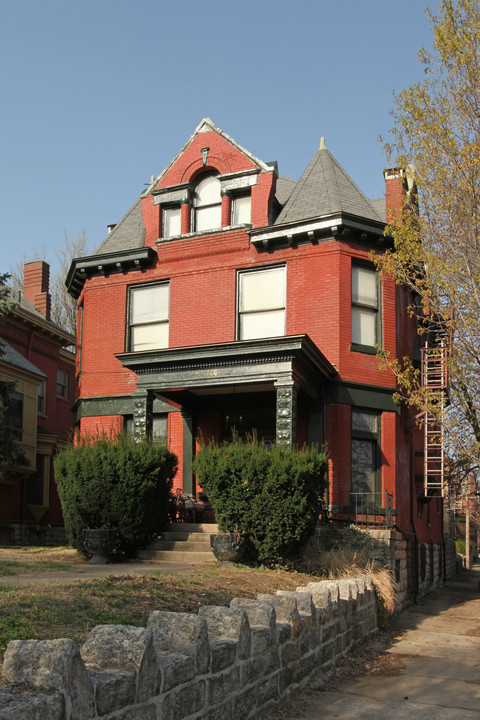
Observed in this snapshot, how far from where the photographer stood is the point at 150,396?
14211mm

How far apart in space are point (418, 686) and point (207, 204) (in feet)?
42.8

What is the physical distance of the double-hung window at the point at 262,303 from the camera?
16328 millimetres

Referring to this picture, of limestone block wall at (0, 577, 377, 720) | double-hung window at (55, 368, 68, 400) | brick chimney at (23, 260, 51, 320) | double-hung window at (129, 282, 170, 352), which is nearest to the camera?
limestone block wall at (0, 577, 377, 720)

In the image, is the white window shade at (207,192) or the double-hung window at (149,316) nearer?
the double-hung window at (149,316)

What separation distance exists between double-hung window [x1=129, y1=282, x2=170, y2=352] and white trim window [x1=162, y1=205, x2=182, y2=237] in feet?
4.60

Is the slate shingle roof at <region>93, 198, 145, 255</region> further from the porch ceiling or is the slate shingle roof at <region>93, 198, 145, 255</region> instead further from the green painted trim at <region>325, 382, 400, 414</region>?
the green painted trim at <region>325, 382, 400, 414</region>

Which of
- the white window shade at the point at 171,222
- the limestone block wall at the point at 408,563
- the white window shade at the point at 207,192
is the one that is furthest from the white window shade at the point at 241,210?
the limestone block wall at the point at 408,563

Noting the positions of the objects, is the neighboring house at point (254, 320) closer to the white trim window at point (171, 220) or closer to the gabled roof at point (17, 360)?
the white trim window at point (171, 220)

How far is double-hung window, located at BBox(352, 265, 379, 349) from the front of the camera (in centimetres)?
1596

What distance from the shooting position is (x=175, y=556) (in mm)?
11555

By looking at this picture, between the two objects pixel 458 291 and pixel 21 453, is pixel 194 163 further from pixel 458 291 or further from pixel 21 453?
pixel 21 453

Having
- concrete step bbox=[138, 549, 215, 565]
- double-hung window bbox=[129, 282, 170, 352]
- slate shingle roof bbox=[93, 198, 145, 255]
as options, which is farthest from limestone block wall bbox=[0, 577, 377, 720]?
slate shingle roof bbox=[93, 198, 145, 255]

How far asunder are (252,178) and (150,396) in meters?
6.34

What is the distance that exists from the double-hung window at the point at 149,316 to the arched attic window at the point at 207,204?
5.86 ft
